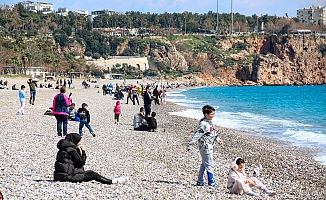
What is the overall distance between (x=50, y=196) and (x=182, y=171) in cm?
413

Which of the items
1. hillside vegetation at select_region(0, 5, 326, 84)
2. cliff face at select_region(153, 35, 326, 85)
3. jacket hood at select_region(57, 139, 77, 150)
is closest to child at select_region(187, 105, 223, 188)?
jacket hood at select_region(57, 139, 77, 150)

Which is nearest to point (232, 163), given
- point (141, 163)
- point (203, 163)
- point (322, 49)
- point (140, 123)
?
point (203, 163)

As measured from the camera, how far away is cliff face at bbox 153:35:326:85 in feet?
420

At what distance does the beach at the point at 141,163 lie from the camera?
7.47 meters

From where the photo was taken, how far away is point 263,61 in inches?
5138

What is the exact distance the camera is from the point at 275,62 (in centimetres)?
13400

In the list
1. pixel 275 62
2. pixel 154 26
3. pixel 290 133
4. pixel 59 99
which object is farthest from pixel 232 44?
pixel 59 99

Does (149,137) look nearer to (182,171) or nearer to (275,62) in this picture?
(182,171)

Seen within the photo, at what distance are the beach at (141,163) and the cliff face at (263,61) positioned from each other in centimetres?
10555

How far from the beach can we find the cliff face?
105548mm

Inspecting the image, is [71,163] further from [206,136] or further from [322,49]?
[322,49]

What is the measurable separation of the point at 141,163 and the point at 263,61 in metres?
124

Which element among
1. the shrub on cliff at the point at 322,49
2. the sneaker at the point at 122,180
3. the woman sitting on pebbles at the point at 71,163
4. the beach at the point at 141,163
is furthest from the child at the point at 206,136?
the shrub on cliff at the point at 322,49

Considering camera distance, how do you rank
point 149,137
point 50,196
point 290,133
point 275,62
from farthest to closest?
point 275,62, point 290,133, point 149,137, point 50,196
